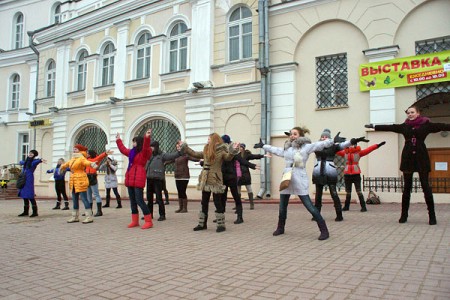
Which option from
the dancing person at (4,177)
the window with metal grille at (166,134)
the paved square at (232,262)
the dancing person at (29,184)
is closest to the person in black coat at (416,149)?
the paved square at (232,262)

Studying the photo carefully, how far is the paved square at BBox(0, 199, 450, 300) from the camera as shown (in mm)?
3666

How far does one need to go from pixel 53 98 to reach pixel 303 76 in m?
15.0

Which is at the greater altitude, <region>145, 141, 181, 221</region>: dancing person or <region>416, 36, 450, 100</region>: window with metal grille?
<region>416, 36, 450, 100</region>: window with metal grille

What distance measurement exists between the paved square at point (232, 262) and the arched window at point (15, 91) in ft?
65.7

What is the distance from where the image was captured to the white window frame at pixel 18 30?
83.6 feet

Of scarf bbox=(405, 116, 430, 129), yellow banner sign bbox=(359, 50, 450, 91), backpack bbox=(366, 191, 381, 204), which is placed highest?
yellow banner sign bbox=(359, 50, 450, 91)

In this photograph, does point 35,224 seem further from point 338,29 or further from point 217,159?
point 338,29

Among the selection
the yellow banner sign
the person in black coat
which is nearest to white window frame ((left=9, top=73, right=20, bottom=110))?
the yellow banner sign

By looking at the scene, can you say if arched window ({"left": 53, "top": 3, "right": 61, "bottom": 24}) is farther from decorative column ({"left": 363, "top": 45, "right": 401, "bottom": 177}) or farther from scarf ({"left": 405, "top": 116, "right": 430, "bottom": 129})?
scarf ({"left": 405, "top": 116, "right": 430, "bottom": 129})

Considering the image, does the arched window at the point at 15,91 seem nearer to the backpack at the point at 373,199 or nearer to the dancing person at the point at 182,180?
the dancing person at the point at 182,180

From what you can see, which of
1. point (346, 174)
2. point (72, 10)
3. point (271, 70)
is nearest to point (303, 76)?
point (271, 70)

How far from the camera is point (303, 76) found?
13.8 metres

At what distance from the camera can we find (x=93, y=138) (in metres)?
20.2

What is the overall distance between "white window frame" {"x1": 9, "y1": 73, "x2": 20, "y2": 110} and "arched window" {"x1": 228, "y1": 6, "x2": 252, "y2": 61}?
53.6ft
